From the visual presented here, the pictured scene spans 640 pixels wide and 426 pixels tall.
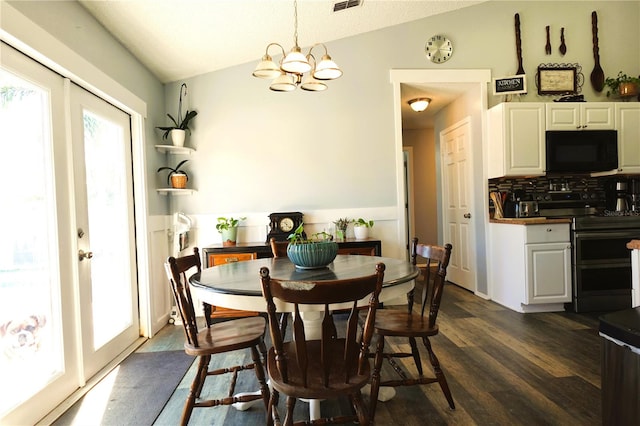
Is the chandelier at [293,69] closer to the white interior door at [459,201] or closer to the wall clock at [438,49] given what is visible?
the wall clock at [438,49]

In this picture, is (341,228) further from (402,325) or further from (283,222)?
(402,325)

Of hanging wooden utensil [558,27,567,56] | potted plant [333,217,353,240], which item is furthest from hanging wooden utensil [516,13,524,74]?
potted plant [333,217,353,240]

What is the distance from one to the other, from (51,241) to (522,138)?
157 inches

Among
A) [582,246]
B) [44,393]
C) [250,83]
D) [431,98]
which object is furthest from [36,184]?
[582,246]

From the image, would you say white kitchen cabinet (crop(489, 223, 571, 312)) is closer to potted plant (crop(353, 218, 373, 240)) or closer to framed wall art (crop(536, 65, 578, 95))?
potted plant (crop(353, 218, 373, 240))

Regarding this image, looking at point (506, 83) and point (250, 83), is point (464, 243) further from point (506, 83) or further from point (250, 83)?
point (250, 83)

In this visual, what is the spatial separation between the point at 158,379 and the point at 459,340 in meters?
2.18

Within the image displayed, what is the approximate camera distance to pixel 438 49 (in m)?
3.68

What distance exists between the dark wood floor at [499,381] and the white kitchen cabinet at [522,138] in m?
1.47

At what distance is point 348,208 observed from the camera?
363 centimetres

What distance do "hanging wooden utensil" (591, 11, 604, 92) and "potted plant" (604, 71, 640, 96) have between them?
0.07 metres

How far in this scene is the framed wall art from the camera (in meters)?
3.68

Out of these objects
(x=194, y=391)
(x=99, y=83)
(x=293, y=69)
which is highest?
Answer: (x=99, y=83)

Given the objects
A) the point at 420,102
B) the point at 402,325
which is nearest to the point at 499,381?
the point at 402,325
